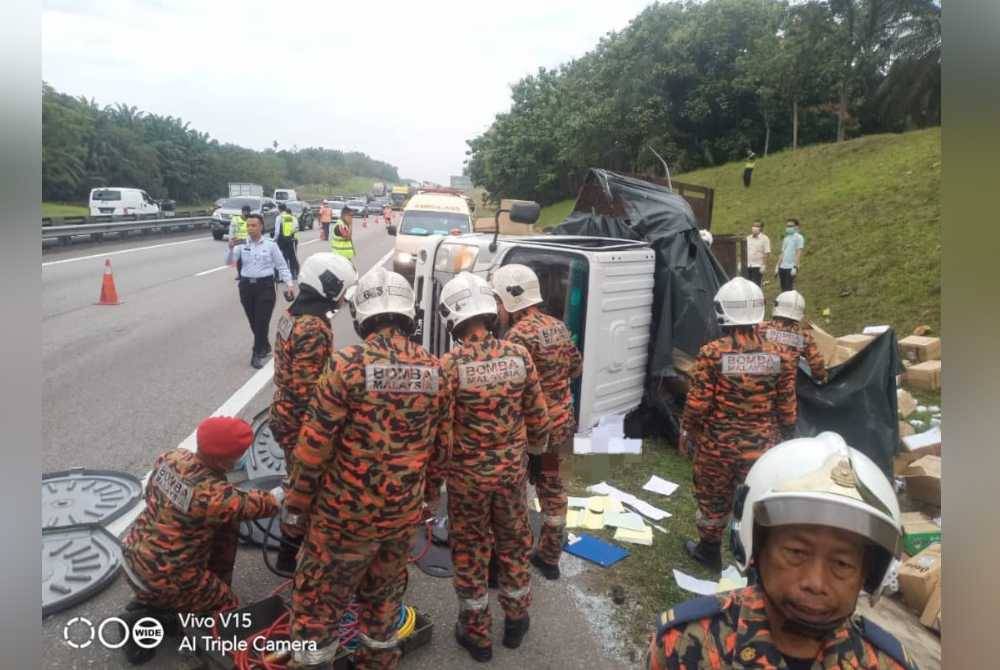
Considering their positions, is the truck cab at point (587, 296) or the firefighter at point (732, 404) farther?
the truck cab at point (587, 296)

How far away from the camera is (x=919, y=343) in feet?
27.4

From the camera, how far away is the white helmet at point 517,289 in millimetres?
4258

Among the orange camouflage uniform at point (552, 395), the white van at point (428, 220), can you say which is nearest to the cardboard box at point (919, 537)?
the orange camouflage uniform at point (552, 395)

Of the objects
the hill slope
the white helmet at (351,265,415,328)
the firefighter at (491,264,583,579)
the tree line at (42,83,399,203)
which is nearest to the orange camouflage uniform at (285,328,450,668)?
the white helmet at (351,265,415,328)

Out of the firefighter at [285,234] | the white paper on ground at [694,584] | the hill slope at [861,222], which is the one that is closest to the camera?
the white paper on ground at [694,584]

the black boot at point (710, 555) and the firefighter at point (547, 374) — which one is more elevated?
the firefighter at point (547, 374)

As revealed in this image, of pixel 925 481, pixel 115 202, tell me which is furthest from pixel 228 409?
pixel 115 202

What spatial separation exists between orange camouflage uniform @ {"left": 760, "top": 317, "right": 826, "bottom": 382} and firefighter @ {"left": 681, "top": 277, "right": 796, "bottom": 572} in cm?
37

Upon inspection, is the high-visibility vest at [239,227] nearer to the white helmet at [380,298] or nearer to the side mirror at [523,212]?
the side mirror at [523,212]

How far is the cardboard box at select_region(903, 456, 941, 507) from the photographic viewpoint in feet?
16.3

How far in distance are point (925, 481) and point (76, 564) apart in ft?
19.4

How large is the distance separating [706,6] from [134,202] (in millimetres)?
26981

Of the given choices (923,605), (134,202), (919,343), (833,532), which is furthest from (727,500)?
(134,202)

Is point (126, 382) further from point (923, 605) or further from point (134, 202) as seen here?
point (134, 202)
